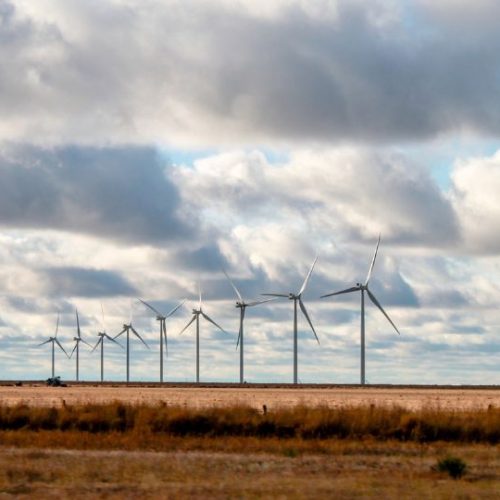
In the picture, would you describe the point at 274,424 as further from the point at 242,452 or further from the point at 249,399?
the point at 249,399

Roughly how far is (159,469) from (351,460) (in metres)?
8.37

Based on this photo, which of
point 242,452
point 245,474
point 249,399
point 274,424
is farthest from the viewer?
point 249,399

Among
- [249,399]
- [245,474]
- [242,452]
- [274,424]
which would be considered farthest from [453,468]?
[249,399]

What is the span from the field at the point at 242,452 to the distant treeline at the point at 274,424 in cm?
6

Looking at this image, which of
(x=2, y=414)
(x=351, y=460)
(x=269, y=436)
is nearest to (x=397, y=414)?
(x=269, y=436)

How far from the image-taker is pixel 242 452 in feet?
158

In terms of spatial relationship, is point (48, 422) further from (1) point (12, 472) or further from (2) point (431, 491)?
(2) point (431, 491)

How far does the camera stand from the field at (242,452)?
35156 millimetres

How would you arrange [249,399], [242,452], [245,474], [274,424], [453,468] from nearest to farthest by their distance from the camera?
[453,468], [245,474], [242,452], [274,424], [249,399]

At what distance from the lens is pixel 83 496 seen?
3281 cm

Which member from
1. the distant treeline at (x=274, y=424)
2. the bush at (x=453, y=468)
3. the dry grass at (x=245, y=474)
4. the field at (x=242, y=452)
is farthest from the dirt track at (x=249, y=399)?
the bush at (x=453, y=468)

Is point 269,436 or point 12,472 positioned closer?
point 12,472

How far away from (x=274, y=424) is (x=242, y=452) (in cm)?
930

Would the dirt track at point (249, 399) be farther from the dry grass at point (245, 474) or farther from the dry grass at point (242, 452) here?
the dry grass at point (245, 474)
